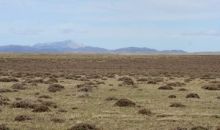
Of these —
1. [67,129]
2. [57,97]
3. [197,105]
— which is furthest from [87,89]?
[67,129]

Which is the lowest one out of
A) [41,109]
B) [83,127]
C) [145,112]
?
[145,112]

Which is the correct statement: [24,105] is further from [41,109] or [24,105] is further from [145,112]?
[145,112]

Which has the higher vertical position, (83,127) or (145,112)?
(83,127)

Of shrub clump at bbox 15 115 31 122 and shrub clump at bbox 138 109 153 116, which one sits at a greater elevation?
shrub clump at bbox 15 115 31 122

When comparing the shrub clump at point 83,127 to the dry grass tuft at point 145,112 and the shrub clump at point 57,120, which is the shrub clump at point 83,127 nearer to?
the shrub clump at point 57,120

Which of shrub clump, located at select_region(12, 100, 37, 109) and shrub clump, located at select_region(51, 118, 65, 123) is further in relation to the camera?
shrub clump, located at select_region(12, 100, 37, 109)

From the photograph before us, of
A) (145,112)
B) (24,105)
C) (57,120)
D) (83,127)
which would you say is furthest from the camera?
(24,105)

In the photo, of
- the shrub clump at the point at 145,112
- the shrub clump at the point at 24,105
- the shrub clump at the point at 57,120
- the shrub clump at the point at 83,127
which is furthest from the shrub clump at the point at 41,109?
the shrub clump at the point at 83,127

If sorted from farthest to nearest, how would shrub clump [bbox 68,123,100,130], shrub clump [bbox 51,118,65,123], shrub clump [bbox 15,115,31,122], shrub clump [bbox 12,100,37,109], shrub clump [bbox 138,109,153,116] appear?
shrub clump [bbox 12,100,37,109] → shrub clump [bbox 138,109,153,116] → shrub clump [bbox 15,115,31,122] → shrub clump [bbox 51,118,65,123] → shrub clump [bbox 68,123,100,130]

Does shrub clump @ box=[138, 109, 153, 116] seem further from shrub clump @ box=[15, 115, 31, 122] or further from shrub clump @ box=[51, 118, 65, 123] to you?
shrub clump @ box=[15, 115, 31, 122]

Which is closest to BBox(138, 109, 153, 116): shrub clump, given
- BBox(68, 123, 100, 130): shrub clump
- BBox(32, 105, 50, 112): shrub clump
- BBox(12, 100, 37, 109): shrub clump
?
BBox(32, 105, 50, 112): shrub clump

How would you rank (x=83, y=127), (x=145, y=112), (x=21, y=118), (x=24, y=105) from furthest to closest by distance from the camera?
1. (x=24, y=105)
2. (x=145, y=112)
3. (x=21, y=118)
4. (x=83, y=127)

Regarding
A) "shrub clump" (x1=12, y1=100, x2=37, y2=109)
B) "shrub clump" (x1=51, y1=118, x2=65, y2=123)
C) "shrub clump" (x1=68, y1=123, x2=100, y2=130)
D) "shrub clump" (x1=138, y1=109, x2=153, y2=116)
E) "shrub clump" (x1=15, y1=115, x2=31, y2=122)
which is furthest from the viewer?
"shrub clump" (x1=12, y1=100, x2=37, y2=109)

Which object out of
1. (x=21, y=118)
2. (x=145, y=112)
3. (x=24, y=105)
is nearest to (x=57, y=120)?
(x=21, y=118)
